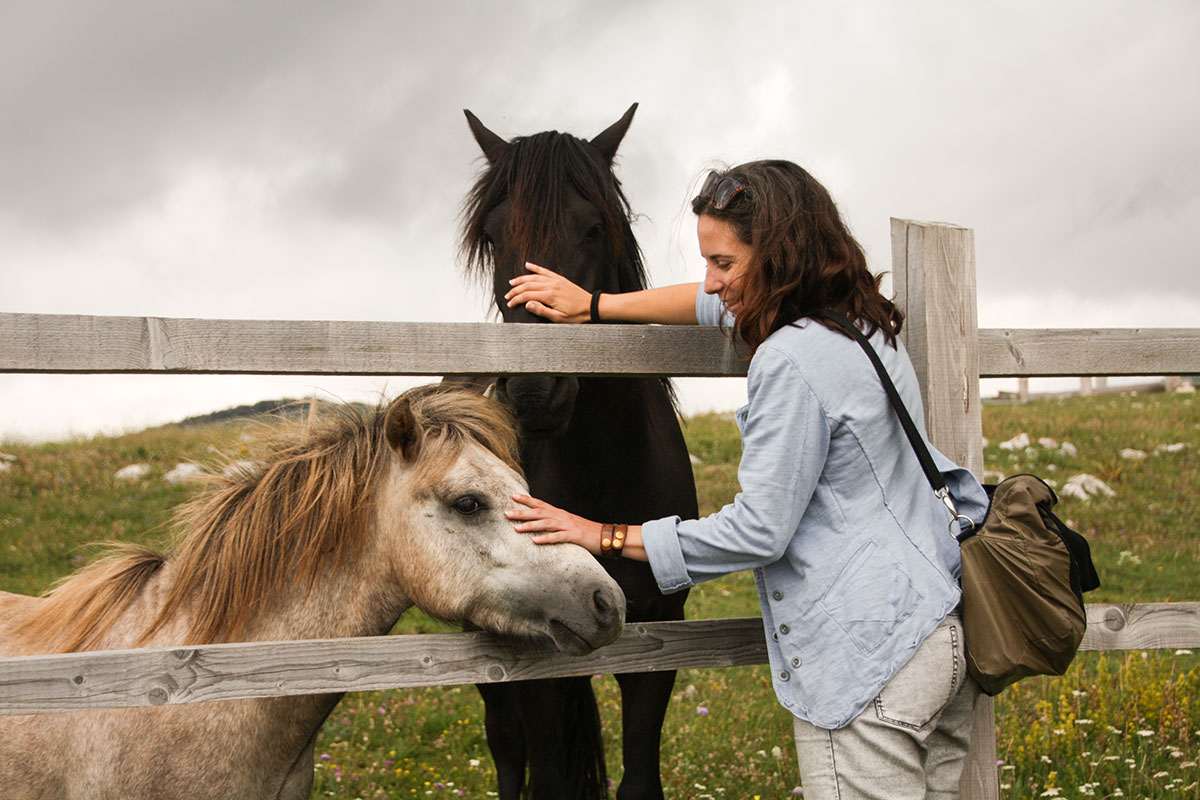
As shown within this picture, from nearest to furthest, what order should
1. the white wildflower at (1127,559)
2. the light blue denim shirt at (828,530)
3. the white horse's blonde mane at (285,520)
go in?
the light blue denim shirt at (828,530) → the white horse's blonde mane at (285,520) → the white wildflower at (1127,559)

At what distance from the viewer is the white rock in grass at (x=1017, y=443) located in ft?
49.2

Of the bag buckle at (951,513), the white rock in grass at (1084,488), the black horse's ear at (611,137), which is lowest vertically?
the white rock in grass at (1084,488)

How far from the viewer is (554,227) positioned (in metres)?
3.71

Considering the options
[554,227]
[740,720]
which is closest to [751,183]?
[554,227]

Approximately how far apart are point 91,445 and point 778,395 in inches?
554

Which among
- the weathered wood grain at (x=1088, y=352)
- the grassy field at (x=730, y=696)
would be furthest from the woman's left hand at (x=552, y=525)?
the weathered wood grain at (x=1088, y=352)

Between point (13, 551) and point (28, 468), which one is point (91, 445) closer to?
point (28, 468)

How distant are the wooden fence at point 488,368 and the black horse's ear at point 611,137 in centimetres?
177

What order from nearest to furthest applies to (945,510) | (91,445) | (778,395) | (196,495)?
(778,395)
(945,510)
(196,495)
(91,445)

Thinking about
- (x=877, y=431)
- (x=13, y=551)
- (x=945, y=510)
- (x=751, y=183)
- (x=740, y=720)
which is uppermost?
(x=751, y=183)

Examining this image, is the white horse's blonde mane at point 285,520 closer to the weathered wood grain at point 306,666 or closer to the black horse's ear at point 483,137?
the weathered wood grain at point 306,666

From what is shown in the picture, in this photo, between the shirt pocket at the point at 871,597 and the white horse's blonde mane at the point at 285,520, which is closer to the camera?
the shirt pocket at the point at 871,597

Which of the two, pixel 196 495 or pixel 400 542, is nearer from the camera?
pixel 400 542

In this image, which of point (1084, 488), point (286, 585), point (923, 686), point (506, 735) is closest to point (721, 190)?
point (923, 686)
